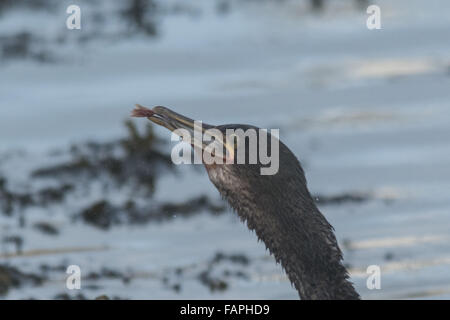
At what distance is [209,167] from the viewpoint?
23.3ft

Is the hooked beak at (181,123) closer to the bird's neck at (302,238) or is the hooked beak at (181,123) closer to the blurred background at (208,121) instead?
the bird's neck at (302,238)

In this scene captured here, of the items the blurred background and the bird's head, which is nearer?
the bird's head

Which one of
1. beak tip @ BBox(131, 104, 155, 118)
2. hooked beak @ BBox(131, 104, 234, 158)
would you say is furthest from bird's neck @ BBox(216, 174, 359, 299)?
beak tip @ BBox(131, 104, 155, 118)

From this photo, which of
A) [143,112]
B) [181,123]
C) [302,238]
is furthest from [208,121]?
[302,238]

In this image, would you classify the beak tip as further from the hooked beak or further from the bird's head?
the bird's head

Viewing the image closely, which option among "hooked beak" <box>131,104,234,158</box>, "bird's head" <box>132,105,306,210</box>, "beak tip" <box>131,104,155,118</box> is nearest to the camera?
"bird's head" <box>132,105,306,210</box>

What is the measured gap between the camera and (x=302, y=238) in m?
7.05

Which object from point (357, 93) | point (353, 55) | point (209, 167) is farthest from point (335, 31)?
point (209, 167)

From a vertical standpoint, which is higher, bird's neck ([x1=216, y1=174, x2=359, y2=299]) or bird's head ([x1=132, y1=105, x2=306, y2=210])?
bird's head ([x1=132, y1=105, x2=306, y2=210])

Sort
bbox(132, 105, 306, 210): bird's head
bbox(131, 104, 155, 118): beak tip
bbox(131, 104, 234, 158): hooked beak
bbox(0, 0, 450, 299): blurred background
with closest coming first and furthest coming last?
1. bbox(132, 105, 306, 210): bird's head
2. bbox(131, 104, 234, 158): hooked beak
3. bbox(131, 104, 155, 118): beak tip
4. bbox(0, 0, 450, 299): blurred background

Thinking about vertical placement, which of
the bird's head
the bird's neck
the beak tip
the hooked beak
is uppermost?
the beak tip

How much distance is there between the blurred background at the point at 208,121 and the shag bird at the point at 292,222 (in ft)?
6.47

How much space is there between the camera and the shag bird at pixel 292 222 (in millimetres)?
6992

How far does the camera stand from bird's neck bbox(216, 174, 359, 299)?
23.0ft
